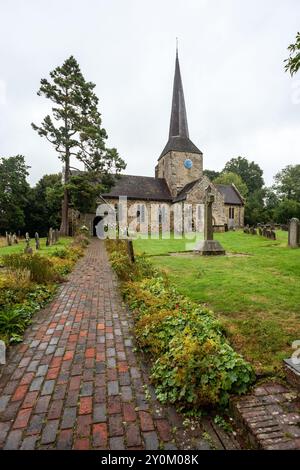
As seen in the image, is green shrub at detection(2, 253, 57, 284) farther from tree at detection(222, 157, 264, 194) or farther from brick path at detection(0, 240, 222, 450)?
tree at detection(222, 157, 264, 194)

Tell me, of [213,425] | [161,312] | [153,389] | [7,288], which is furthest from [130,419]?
[7,288]

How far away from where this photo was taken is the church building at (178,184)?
32406mm

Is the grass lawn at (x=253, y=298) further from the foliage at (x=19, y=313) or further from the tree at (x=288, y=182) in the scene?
the tree at (x=288, y=182)

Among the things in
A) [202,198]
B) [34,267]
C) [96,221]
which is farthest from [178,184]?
[34,267]

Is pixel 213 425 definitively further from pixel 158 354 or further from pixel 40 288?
pixel 40 288

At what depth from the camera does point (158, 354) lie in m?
3.37

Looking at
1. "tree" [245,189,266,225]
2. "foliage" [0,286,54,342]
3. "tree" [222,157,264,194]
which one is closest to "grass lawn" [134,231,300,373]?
"foliage" [0,286,54,342]

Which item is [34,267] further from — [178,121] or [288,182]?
[288,182]

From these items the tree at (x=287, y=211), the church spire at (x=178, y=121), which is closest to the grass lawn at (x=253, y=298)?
the tree at (x=287, y=211)

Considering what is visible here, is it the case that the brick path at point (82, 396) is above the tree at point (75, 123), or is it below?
below

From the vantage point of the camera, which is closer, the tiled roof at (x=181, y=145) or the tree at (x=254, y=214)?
the tiled roof at (x=181, y=145)

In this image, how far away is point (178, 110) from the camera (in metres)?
36.9

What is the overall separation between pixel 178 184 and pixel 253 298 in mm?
30993

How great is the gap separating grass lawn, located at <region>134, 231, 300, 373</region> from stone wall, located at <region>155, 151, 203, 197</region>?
26722 millimetres
